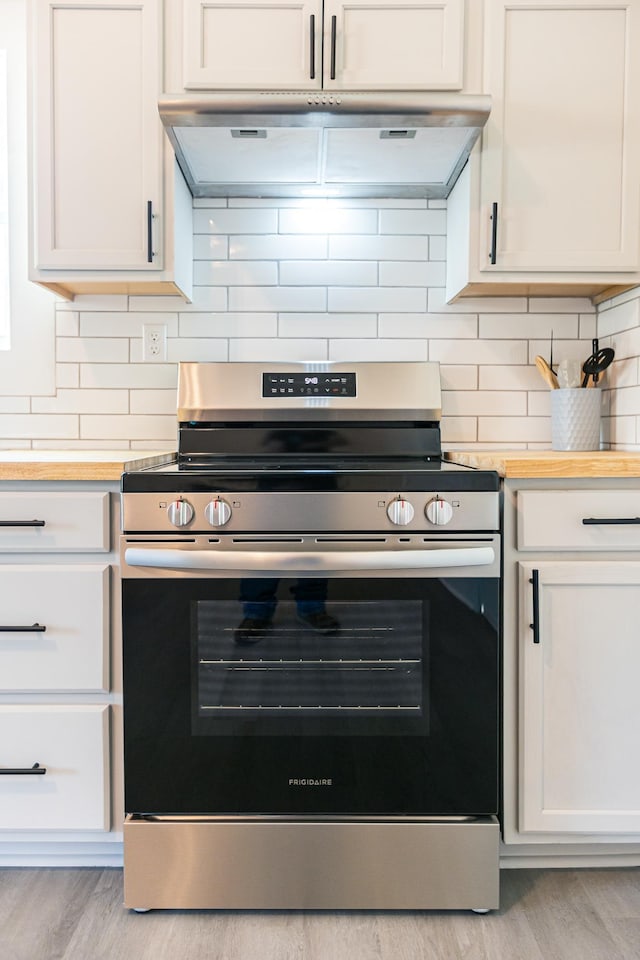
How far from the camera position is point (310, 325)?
2.09 meters

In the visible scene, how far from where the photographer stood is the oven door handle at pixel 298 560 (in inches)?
54.1

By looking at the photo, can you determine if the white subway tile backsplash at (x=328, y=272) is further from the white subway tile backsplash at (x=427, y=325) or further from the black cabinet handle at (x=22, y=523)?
the black cabinet handle at (x=22, y=523)

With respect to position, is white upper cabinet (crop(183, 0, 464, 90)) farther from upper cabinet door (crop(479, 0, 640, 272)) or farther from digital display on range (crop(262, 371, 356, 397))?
digital display on range (crop(262, 371, 356, 397))

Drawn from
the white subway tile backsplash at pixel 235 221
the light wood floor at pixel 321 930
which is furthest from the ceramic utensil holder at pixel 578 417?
the light wood floor at pixel 321 930

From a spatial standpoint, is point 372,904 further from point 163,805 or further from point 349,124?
point 349,124

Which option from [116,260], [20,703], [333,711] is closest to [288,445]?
[116,260]

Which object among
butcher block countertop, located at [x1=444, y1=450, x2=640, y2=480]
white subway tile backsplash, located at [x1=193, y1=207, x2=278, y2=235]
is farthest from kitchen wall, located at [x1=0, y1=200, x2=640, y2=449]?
butcher block countertop, located at [x1=444, y1=450, x2=640, y2=480]

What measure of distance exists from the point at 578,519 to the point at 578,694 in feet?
1.27

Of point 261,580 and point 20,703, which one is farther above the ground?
point 261,580

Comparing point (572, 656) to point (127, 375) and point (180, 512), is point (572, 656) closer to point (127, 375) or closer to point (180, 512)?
point (180, 512)

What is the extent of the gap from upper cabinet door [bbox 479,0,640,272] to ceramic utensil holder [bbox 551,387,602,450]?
1.18ft

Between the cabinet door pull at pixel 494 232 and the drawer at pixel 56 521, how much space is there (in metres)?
1.16

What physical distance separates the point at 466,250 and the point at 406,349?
0.38 metres

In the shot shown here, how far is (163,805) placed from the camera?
4.67ft
